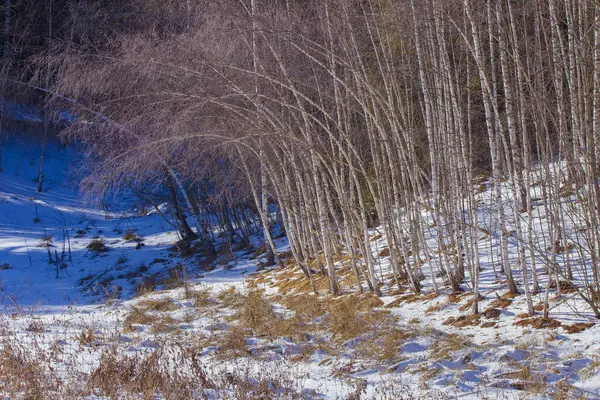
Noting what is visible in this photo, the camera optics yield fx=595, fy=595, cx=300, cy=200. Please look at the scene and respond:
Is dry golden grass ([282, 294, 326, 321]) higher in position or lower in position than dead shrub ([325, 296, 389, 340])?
lower

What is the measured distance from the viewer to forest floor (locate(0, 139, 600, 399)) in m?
4.50

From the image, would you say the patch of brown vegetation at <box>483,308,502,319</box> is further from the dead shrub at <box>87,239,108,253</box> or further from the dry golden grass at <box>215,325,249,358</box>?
the dead shrub at <box>87,239,108,253</box>

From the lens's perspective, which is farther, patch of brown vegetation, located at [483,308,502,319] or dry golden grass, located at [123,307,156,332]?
dry golden grass, located at [123,307,156,332]

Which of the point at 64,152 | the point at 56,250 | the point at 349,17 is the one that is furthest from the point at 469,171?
the point at 64,152

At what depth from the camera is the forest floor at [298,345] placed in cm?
450

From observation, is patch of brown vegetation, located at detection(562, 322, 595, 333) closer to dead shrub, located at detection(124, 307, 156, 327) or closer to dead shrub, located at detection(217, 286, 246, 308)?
dead shrub, located at detection(217, 286, 246, 308)

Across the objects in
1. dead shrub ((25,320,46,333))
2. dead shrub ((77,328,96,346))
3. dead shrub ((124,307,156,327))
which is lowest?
dead shrub ((124,307,156,327))

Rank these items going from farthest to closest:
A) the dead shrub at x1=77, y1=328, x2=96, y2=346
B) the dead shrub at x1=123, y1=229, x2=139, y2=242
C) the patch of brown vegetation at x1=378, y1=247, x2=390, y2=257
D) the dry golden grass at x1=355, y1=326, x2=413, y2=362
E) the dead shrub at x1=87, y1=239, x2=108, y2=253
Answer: the dead shrub at x1=123, y1=229, x2=139, y2=242 → the dead shrub at x1=87, y1=239, x2=108, y2=253 → the patch of brown vegetation at x1=378, y1=247, x2=390, y2=257 → the dead shrub at x1=77, y1=328, x2=96, y2=346 → the dry golden grass at x1=355, y1=326, x2=413, y2=362

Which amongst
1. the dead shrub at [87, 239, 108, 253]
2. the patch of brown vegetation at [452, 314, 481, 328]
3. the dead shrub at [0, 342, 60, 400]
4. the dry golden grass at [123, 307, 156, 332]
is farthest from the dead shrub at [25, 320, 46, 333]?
the dead shrub at [87, 239, 108, 253]

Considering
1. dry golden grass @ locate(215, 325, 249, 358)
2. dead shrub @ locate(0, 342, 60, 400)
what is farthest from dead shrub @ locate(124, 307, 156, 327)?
dead shrub @ locate(0, 342, 60, 400)

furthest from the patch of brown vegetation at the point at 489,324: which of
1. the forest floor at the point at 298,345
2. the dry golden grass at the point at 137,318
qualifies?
the dry golden grass at the point at 137,318

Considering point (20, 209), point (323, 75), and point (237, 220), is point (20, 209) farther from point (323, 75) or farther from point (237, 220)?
point (323, 75)

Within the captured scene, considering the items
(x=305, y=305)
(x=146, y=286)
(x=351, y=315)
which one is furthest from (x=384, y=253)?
(x=146, y=286)

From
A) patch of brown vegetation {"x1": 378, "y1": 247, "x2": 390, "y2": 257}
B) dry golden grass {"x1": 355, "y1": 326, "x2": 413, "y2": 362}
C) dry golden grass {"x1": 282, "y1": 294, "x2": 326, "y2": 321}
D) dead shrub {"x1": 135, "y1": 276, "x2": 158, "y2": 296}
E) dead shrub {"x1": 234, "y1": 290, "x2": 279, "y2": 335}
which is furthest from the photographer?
dead shrub {"x1": 135, "y1": 276, "x2": 158, "y2": 296}
